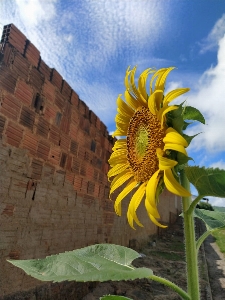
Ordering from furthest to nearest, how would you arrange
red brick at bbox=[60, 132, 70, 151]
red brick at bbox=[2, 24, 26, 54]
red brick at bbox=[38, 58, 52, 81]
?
red brick at bbox=[60, 132, 70, 151], red brick at bbox=[38, 58, 52, 81], red brick at bbox=[2, 24, 26, 54]

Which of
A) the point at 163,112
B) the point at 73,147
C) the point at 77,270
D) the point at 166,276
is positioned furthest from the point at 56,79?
the point at 166,276

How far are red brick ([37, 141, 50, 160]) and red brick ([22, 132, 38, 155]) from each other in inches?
2.9

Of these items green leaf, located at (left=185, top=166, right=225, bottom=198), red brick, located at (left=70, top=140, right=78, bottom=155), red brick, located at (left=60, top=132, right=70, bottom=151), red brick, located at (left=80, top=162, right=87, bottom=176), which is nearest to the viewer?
green leaf, located at (left=185, top=166, right=225, bottom=198)

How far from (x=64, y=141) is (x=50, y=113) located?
1.45ft

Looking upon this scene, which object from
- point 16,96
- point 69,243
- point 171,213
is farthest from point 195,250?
point 171,213

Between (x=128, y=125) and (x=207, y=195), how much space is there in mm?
477

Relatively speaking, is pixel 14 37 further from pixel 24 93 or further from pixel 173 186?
pixel 173 186

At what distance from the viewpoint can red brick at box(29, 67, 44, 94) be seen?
3.06m

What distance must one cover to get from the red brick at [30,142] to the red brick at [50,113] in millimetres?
347

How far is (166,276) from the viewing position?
5.47 meters

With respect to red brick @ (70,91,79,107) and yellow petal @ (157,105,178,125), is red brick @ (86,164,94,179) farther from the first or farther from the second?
yellow petal @ (157,105,178,125)

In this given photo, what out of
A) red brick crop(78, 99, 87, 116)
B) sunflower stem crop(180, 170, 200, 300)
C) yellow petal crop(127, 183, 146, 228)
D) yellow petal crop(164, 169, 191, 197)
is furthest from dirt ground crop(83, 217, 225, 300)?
yellow petal crop(164, 169, 191, 197)

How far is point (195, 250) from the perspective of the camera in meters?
0.72

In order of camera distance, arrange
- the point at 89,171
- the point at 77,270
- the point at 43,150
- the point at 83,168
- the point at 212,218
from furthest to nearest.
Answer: the point at 89,171 → the point at 83,168 → the point at 43,150 → the point at 212,218 → the point at 77,270
